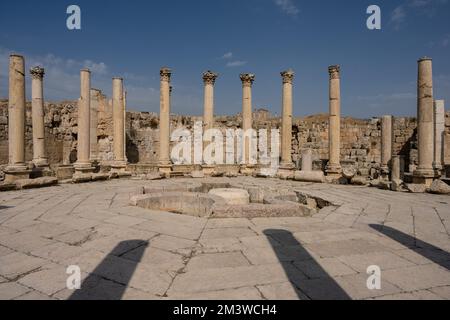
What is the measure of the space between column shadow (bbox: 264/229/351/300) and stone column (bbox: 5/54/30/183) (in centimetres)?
1008

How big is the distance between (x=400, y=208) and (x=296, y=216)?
286 cm

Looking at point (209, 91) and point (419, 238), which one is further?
point (209, 91)

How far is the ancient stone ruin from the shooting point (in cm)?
1059

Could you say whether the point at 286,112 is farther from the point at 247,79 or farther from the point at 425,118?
the point at 425,118

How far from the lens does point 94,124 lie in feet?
63.7

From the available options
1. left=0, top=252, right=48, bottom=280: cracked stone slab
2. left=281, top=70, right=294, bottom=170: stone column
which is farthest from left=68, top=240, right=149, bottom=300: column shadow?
left=281, top=70, right=294, bottom=170: stone column

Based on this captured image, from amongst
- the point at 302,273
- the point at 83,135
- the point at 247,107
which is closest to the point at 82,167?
the point at 83,135

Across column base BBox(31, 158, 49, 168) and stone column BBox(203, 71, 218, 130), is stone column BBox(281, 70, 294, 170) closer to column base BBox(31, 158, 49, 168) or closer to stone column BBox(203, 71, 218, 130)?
stone column BBox(203, 71, 218, 130)

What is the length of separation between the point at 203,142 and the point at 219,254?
12.8 m

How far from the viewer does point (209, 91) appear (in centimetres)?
1616

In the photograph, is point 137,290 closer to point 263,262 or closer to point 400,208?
point 263,262

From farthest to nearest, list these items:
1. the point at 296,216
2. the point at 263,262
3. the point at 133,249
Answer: the point at 296,216 < the point at 133,249 < the point at 263,262

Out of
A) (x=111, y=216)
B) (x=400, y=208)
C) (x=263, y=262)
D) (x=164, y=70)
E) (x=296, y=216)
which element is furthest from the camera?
(x=164, y=70)
